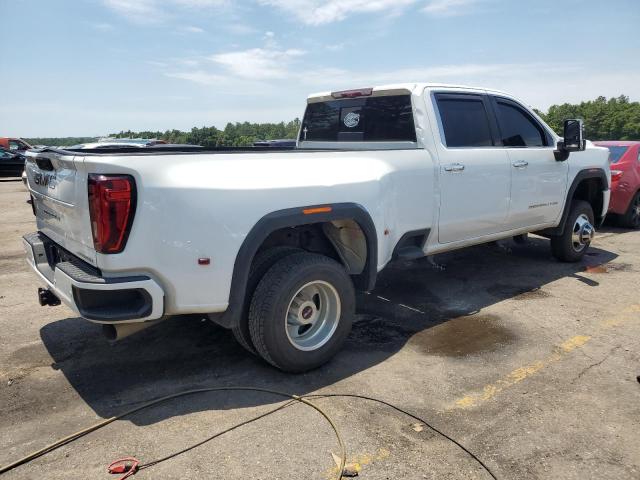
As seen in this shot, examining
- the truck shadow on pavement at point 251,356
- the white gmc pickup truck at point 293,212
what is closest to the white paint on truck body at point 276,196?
the white gmc pickup truck at point 293,212

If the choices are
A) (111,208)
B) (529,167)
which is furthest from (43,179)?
(529,167)

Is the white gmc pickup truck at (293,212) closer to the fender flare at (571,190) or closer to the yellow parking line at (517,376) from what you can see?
the fender flare at (571,190)

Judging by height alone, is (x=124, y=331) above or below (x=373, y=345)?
above

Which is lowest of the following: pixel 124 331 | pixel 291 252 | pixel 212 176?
pixel 124 331

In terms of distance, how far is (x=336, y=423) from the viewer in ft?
9.87

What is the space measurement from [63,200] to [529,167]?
4.48 meters

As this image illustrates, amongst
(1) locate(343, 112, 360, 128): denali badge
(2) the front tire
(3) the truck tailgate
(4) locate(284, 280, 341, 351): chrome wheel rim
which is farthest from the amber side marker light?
(1) locate(343, 112, 360, 128): denali badge

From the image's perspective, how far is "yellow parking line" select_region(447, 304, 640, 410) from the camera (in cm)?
328

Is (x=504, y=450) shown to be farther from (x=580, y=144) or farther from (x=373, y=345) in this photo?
(x=580, y=144)

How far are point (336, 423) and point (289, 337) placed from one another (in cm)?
74

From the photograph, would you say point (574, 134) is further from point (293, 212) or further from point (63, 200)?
point (63, 200)

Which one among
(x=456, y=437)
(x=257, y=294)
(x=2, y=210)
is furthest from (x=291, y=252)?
(x=2, y=210)

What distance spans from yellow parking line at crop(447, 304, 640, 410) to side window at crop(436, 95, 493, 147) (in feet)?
6.52

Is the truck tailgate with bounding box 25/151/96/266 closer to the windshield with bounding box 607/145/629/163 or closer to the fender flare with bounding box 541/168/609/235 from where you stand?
the fender flare with bounding box 541/168/609/235
